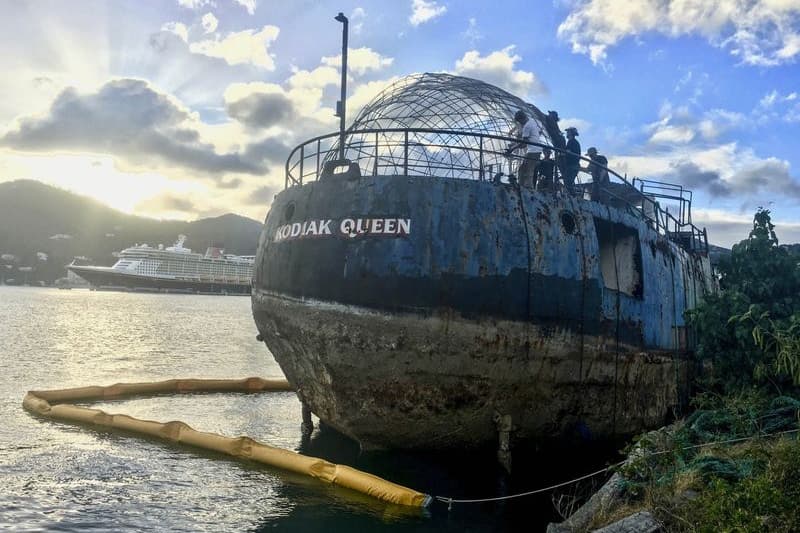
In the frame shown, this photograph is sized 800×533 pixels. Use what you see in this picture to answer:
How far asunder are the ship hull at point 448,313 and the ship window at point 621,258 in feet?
3.38

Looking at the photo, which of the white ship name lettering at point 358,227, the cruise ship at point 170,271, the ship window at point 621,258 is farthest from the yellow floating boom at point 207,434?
the cruise ship at point 170,271

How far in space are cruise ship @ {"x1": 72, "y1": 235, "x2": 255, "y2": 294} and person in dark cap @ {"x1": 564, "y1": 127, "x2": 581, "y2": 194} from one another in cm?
11875

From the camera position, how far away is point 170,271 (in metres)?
132

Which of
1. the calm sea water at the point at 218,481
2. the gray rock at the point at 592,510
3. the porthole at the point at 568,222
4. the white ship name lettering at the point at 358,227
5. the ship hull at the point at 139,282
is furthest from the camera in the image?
the ship hull at the point at 139,282

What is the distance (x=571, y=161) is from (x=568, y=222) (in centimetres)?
248

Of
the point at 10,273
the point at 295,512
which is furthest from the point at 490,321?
the point at 10,273

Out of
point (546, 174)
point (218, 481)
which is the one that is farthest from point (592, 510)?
point (546, 174)

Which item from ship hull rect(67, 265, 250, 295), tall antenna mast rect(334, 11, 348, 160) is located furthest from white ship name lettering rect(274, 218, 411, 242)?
ship hull rect(67, 265, 250, 295)

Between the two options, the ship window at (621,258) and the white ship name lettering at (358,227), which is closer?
the white ship name lettering at (358,227)

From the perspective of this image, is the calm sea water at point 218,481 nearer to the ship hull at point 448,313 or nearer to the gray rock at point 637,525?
the ship hull at point 448,313

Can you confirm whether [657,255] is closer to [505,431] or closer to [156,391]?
[505,431]

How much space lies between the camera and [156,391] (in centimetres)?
1900

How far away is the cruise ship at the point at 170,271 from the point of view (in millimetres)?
128375

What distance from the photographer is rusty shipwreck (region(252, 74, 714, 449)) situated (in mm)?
10133
